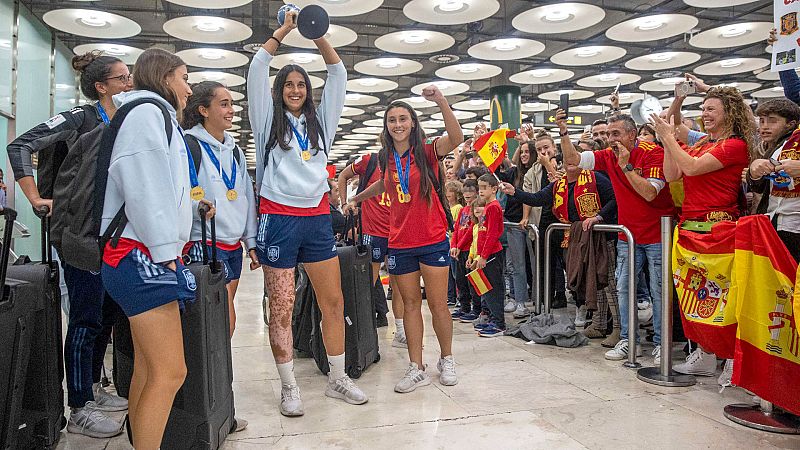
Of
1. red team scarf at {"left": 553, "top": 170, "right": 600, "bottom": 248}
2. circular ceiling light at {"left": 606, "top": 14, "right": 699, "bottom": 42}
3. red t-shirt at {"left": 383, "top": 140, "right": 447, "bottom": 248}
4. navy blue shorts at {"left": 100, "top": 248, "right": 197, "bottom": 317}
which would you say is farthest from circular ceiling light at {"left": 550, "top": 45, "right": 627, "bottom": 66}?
navy blue shorts at {"left": 100, "top": 248, "right": 197, "bottom": 317}

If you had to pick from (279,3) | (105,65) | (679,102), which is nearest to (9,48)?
(279,3)

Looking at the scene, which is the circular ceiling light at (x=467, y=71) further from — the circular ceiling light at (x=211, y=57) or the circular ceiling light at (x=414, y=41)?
the circular ceiling light at (x=211, y=57)

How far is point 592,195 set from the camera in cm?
411

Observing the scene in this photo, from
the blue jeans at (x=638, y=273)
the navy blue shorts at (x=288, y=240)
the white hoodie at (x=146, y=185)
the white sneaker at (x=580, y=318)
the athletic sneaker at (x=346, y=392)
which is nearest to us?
the white hoodie at (x=146, y=185)

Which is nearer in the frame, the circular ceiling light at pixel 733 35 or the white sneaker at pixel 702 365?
the white sneaker at pixel 702 365

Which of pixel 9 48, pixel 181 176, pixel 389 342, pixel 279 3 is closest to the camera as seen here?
pixel 181 176

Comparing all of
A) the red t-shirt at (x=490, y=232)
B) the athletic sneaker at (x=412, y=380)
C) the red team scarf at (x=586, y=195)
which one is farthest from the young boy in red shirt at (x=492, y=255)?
the athletic sneaker at (x=412, y=380)

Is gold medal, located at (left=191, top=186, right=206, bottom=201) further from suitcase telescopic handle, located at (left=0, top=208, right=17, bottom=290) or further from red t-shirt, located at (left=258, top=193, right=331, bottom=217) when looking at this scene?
suitcase telescopic handle, located at (left=0, top=208, right=17, bottom=290)

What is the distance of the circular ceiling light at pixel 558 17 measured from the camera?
639 centimetres

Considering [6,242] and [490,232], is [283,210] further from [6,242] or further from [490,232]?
[490,232]

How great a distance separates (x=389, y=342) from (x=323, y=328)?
1.42 metres

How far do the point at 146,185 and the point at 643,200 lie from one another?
295cm

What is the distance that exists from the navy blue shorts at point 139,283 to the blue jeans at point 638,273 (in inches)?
107

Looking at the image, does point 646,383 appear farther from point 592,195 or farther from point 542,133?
point 542,133
